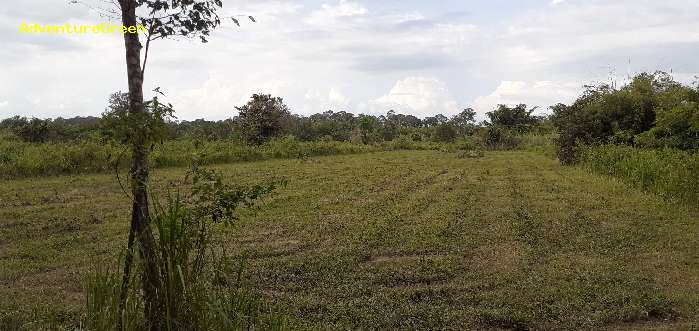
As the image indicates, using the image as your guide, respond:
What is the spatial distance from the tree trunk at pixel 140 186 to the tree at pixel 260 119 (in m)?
22.0

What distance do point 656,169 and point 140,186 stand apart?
10.6 meters

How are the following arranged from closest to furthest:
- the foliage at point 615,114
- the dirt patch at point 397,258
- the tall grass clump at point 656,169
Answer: the dirt patch at point 397,258
the tall grass clump at point 656,169
the foliage at point 615,114

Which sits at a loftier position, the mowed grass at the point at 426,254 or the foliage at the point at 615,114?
the foliage at the point at 615,114

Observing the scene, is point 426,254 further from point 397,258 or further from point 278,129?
point 278,129

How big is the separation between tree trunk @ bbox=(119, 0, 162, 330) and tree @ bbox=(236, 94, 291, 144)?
72.1ft

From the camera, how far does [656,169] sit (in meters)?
11.0

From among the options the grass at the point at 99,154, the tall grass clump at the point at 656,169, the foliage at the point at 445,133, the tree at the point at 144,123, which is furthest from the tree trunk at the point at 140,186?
the foliage at the point at 445,133

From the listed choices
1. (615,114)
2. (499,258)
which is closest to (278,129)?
(615,114)

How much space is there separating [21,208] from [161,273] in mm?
8442

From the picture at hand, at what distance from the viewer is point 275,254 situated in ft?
22.6

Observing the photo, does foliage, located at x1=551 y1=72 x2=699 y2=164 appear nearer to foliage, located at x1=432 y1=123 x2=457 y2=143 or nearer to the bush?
the bush

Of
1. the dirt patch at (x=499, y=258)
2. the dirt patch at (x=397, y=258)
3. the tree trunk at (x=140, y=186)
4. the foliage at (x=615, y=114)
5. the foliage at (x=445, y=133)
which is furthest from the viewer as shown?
the foliage at (x=445, y=133)

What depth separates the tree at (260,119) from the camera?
26.0 meters

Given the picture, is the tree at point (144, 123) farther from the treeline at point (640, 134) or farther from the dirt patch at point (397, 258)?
the treeline at point (640, 134)
